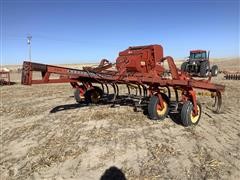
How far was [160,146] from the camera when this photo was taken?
657 centimetres

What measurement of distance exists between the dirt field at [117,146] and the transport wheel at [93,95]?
5.00 ft

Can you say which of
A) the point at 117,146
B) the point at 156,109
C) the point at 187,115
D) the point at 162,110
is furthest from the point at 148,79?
the point at 117,146

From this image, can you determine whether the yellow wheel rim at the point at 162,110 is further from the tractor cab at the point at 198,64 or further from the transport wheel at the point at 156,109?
the tractor cab at the point at 198,64

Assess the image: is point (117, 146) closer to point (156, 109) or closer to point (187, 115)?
point (187, 115)

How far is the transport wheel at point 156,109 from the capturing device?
8.83 meters

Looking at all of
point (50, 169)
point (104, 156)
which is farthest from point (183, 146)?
point (50, 169)

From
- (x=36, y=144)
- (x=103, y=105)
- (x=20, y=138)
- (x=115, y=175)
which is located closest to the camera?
(x=115, y=175)

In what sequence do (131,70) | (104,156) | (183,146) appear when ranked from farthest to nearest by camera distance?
(131,70), (183,146), (104,156)

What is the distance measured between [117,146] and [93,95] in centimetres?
561

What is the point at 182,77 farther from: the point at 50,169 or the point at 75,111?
the point at 50,169

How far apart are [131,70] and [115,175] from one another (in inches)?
221

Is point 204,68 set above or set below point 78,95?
above

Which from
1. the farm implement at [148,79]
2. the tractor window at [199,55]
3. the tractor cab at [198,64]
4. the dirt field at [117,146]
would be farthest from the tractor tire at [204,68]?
the dirt field at [117,146]

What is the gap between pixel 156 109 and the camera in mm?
8883
